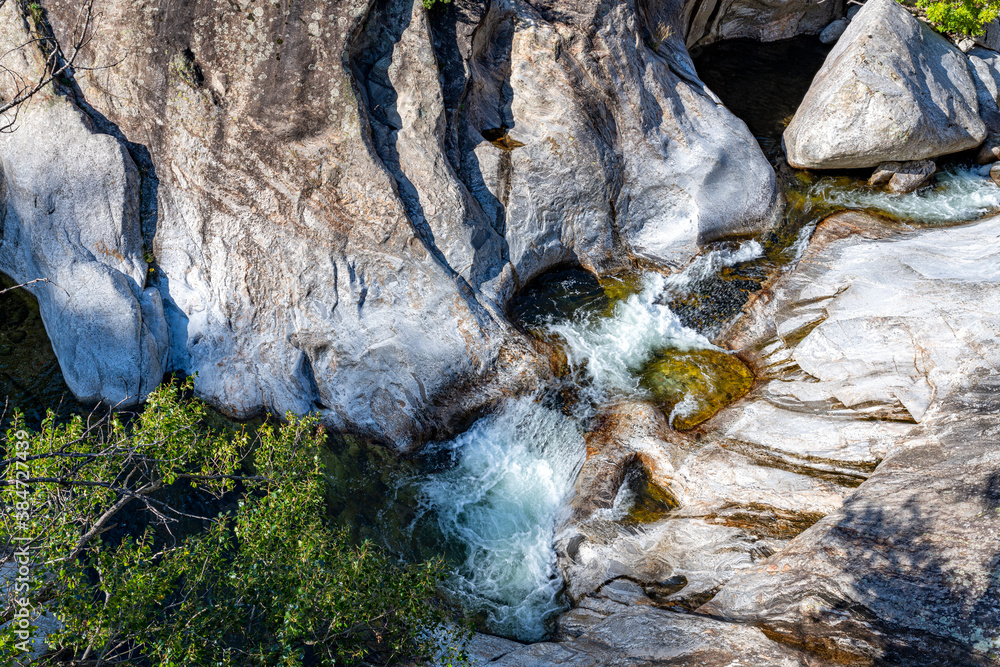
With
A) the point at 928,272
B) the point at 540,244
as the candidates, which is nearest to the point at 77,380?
the point at 540,244

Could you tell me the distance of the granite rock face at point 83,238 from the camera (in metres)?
11.7

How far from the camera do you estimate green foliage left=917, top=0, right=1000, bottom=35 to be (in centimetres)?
1604

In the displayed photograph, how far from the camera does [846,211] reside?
14.6 metres

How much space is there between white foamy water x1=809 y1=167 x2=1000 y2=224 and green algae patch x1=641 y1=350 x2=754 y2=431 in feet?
17.6

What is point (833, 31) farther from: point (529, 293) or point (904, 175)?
point (529, 293)

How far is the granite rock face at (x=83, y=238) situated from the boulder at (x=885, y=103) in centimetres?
1418

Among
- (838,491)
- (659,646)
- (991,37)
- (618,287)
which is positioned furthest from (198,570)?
(991,37)

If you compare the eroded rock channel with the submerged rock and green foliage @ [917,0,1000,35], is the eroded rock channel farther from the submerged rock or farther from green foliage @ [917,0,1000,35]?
green foliage @ [917,0,1000,35]

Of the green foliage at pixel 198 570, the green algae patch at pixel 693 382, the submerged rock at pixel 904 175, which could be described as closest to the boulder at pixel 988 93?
Result: the submerged rock at pixel 904 175

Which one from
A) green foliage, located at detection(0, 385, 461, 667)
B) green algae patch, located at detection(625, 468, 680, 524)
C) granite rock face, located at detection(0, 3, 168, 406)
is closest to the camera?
green foliage, located at detection(0, 385, 461, 667)

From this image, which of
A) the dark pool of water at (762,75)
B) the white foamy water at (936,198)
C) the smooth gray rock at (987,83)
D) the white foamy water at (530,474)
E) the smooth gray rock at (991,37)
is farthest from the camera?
the dark pool of water at (762,75)

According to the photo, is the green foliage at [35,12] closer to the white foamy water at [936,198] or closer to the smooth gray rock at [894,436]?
the smooth gray rock at [894,436]

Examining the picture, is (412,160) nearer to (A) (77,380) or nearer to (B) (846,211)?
(A) (77,380)

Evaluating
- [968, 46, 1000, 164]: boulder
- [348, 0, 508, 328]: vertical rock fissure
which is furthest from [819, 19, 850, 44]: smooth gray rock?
[348, 0, 508, 328]: vertical rock fissure
